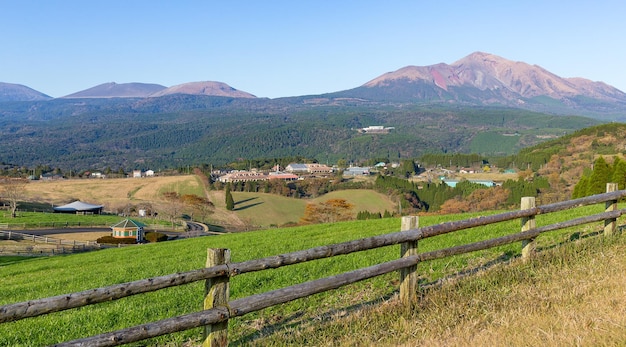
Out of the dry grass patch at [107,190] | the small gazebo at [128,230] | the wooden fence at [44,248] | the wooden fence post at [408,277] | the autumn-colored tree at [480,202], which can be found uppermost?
the wooden fence post at [408,277]

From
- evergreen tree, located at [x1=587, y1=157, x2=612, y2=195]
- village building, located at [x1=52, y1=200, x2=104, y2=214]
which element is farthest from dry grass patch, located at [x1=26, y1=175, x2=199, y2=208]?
evergreen tree, located at [x1=587, y1=157, x2=612, y2=195]

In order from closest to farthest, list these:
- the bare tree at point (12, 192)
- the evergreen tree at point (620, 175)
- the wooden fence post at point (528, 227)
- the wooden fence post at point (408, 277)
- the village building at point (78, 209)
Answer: the wooden fence post at point (408, 277)
the wooden fence post at point (528, 227)
the evergreen tree at point (620, 175)
the bare tree at point (12, 192)
the village building at point (78, 209)

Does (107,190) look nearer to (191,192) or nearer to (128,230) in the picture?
(191,192)

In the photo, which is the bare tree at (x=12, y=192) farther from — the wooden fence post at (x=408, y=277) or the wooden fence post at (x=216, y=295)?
the wooden fence post at (x=216, y=295)

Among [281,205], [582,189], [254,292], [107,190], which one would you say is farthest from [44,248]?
[107,190]

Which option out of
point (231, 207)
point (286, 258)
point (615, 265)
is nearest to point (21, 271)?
point (286, 258)

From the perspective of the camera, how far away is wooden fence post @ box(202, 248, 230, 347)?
589 centimetres

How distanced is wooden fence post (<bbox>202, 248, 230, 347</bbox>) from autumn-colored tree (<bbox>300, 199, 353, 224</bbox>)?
3247 inches

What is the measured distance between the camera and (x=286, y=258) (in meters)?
6.50

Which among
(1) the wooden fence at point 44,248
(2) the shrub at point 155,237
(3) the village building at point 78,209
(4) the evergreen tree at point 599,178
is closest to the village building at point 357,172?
(3) the village building at point 78,209

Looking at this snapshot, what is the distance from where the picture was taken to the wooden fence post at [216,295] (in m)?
5.89

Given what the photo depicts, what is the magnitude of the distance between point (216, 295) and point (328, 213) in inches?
3352

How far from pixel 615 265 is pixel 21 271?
80.9 ft

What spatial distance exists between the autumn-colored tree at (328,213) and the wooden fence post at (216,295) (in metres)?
82.5
